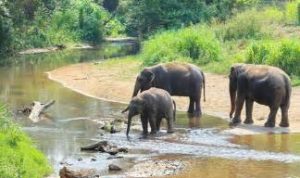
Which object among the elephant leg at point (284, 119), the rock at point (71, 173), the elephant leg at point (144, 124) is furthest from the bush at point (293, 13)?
the rock at point (71, 173)

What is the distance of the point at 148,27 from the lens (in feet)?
152

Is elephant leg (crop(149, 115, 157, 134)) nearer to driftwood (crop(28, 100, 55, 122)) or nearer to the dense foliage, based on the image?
driftwood (crop(28, 100, 55, 122))

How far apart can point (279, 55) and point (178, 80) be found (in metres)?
6.70

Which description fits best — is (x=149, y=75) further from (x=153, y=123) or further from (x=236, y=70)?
(x=153, y=123)

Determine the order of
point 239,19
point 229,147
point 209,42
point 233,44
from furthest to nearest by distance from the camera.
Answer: point 239,19, point 233,44, point 209,42, point 229,147

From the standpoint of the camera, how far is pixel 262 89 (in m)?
18.2

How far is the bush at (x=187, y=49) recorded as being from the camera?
99.3 ft

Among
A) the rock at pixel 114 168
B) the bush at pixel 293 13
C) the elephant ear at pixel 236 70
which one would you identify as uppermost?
the bush at pixel 293 13

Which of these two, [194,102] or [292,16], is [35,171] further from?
[292,16]

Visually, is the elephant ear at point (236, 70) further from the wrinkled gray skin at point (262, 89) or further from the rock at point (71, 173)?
the rock at point (71, 173)

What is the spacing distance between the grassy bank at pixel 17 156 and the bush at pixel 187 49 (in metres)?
16.3

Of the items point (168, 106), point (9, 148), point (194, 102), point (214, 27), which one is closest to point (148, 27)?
point (214, 27)

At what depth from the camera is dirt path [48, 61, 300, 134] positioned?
65.1 ft

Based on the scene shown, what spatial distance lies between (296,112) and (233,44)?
13858 millimetres
